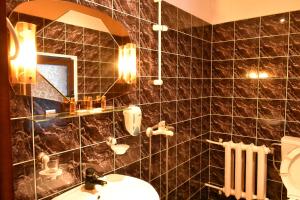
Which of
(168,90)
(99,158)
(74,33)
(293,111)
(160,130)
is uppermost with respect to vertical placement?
(74,33)

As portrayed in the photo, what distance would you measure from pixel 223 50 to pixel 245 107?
0.68 metres

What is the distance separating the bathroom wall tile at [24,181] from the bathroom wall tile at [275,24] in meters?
2.37

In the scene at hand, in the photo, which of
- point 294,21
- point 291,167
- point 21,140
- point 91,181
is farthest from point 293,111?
point 21,140

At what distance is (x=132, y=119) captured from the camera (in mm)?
1596

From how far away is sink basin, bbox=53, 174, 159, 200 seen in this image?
4.08ft

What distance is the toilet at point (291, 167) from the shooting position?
→ 6.76 ft

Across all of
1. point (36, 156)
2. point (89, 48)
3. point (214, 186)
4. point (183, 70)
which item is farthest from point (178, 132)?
point (36, 156)

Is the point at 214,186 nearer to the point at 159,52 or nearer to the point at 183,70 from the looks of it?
the point at 183,70

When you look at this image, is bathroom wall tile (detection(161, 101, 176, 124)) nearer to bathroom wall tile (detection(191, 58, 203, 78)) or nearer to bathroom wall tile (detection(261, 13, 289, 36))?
bathroom wall tile (detection(191, 58, 203, 78))

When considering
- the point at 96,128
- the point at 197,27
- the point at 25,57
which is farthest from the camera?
the point at 197,27

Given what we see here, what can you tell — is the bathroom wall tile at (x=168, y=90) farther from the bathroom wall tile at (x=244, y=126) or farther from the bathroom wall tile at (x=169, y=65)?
the bathroom wall tile at (x=244, y=126)

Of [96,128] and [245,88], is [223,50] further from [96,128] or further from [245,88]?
[96,128]

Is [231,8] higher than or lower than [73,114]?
higher

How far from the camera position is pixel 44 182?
120cm
